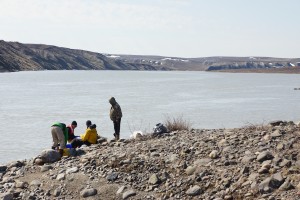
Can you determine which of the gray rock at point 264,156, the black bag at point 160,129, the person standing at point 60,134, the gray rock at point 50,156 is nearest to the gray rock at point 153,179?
the gray rock at point 264,156

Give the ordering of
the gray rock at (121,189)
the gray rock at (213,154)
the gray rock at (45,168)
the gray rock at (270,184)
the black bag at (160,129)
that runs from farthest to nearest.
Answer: the black bag at (160,129) → the gray rock at (45,168) → the gray rock at (213,154) → the gray rock at (121,189) → the gray rock at (270,184)

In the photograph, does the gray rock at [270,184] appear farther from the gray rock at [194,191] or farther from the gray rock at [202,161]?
the gray rock at [202,161]

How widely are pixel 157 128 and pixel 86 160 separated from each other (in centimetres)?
283

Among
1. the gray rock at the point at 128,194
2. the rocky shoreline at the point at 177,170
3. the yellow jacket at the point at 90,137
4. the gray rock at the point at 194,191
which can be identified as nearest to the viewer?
the rocky shoreline at the point at 177,170

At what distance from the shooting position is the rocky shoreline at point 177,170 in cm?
857

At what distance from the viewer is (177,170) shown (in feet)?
31.9

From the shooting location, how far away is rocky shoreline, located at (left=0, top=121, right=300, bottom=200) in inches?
337

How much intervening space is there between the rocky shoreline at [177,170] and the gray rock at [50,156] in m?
0.03

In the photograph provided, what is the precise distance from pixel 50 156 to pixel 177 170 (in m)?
3.72

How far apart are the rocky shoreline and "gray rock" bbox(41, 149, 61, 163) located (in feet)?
0.08

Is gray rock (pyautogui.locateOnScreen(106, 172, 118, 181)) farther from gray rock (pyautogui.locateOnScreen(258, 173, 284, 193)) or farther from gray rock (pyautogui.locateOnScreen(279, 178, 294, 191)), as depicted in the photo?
gray rock (pyautogui.locateOnScreen(279, 178, 294, 191))

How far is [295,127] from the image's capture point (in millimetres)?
11359


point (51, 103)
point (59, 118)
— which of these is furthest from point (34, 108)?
point (59, 118)

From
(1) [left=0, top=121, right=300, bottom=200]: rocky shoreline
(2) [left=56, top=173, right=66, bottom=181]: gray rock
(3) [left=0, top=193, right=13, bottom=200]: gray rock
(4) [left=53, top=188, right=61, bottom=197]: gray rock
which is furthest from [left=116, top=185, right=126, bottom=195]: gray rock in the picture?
(3) [left=0, top=193, right=13, bottom=200]: gray rock
